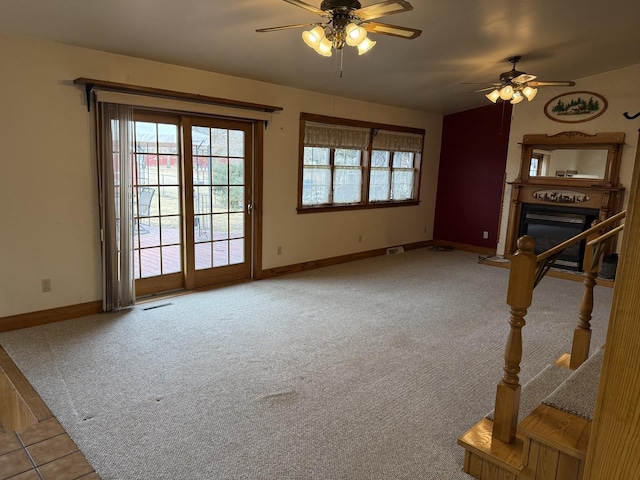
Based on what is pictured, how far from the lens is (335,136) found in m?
5.98

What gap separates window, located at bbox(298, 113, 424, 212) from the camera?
5812 millimetres

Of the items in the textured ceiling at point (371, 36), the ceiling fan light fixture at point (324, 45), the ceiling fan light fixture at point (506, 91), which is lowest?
the ceiling fan light fixture at point (324, 45)

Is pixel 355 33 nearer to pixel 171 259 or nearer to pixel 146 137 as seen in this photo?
pixel 146 137

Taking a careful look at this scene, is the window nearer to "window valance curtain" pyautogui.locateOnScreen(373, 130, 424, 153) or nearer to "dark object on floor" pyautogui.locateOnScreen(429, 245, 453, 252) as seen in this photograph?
"window valance curtain" pyautogui.locateOnScreen(373, 130, 424, 153)

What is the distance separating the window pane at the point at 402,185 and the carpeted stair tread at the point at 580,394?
5.23 m

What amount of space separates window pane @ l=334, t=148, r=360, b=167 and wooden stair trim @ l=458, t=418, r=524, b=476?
15.1 feet

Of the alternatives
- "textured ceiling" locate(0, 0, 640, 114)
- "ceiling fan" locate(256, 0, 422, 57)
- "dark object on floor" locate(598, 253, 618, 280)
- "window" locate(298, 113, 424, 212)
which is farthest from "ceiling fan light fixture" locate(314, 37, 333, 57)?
"dark object on floor" locate(598, 253, 618, 280)

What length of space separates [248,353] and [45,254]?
6.63 feet

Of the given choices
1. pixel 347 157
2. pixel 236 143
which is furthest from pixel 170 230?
pixel 347 157

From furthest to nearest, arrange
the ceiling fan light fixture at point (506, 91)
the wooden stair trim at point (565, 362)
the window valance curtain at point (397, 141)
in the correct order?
the window valance curtain at point (397, 141) → the ceiling fan light fixture at point (506, 91) → the wooden stair trim at point (565, 362)

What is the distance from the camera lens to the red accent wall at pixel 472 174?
23.6ft

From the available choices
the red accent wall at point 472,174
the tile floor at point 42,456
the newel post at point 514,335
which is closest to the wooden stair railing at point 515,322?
the newel post at point 514,335

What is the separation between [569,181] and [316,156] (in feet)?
12.3

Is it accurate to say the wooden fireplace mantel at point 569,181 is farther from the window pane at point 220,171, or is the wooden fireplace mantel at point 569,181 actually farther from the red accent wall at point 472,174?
the window pane at point 220,171
